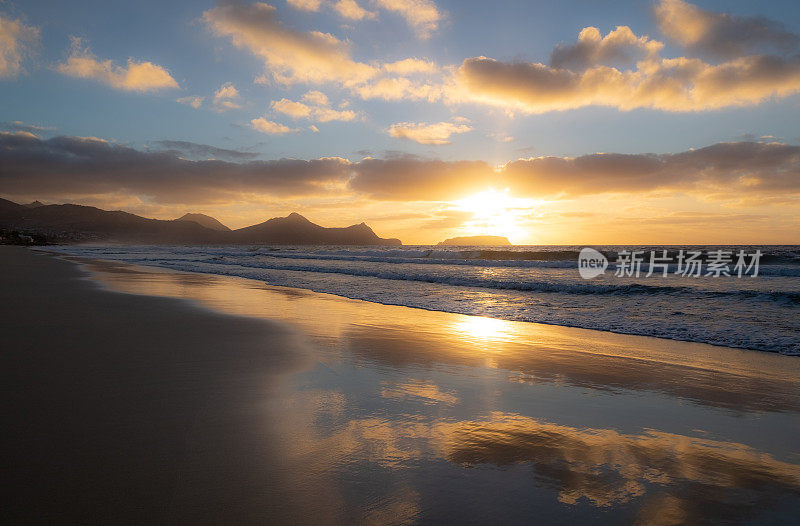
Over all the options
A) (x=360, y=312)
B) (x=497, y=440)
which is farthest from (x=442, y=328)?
(x=497, y=440)

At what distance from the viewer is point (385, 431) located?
3.62m

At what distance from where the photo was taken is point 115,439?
3.24m

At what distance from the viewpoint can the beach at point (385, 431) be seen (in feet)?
8.33

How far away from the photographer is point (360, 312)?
38.3 ft

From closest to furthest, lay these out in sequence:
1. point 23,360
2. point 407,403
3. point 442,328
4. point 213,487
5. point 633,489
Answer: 1. point 213,487
2. point 633,489
3. point 407,403
4. point 23,360
5. point 442,328

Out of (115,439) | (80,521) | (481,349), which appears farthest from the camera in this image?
(481,349)

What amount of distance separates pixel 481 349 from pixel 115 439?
5.50 metres

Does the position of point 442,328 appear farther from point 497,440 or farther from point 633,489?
point 633,489

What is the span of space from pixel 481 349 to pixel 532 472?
4.34 metres

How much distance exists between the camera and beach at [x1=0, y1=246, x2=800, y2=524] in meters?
2.54

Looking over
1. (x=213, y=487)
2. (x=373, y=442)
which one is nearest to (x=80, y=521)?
(x=213, y=487)

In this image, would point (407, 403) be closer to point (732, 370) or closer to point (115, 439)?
point (115, 439)

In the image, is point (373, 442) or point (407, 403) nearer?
point (373, 442)

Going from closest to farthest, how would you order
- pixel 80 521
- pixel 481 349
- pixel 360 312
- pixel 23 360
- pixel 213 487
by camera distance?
pixel 80 521 < pixel 213 487 < pixel 23 360 < pixel 481 349 < pixel 360 312
